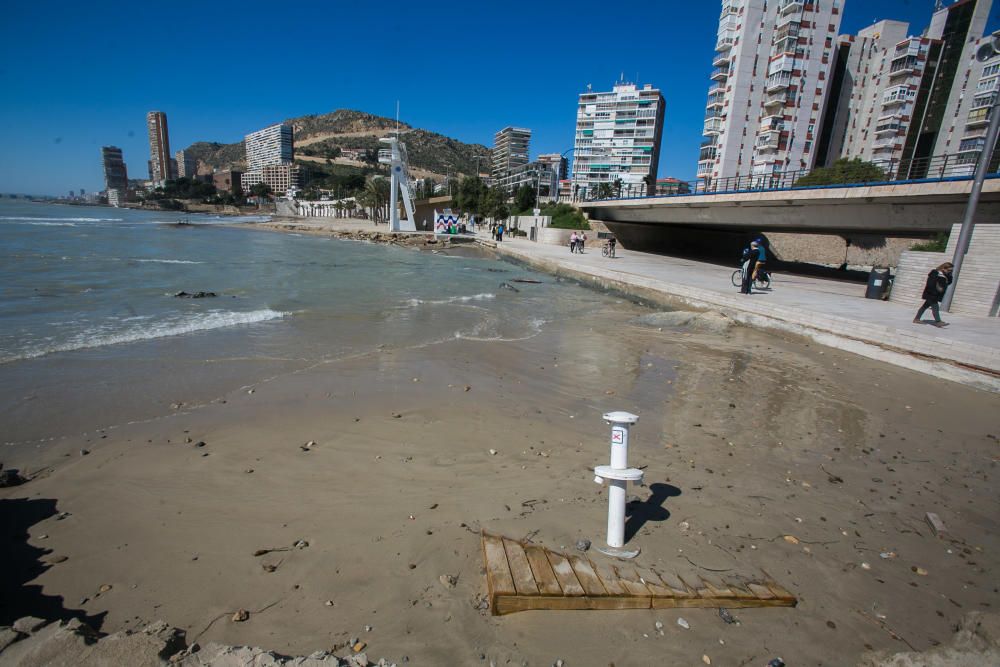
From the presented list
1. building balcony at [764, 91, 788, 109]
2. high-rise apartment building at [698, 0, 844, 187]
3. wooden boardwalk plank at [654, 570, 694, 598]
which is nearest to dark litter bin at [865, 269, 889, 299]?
wooden boardwalk plank at [654, 570, 694, 598]

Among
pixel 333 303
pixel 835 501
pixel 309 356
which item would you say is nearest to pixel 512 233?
pixel 333 303

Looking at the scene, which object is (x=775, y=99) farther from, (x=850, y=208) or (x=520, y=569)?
(x=520, y=569)

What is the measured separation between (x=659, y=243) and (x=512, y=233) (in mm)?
20782

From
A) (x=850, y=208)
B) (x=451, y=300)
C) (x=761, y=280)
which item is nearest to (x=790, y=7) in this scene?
(x=850, y=208)

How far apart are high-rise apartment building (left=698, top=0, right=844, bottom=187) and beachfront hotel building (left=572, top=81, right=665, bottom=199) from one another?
2259 inches

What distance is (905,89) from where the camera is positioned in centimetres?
6756

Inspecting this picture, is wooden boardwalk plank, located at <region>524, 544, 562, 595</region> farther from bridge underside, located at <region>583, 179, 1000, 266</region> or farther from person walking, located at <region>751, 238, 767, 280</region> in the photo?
bridge underside, located at <region>583, 179, 1000, 266</region>

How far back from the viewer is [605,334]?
37.6 ft

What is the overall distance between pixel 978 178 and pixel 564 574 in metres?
15.9

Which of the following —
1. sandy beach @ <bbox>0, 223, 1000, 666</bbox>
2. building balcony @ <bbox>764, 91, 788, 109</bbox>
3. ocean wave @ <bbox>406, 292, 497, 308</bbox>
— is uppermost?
building balcony @ <bbox>764, 91, 788, 109</bbox>

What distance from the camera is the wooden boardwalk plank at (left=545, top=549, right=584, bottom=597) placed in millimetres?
2885

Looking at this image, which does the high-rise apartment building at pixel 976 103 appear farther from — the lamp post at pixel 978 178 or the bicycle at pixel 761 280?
the lamp post at pixel 978 178

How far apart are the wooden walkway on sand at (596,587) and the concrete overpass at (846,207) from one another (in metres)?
20.0

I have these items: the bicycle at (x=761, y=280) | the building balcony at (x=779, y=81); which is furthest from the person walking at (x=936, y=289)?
the building balcony at (x=779, y=81)
